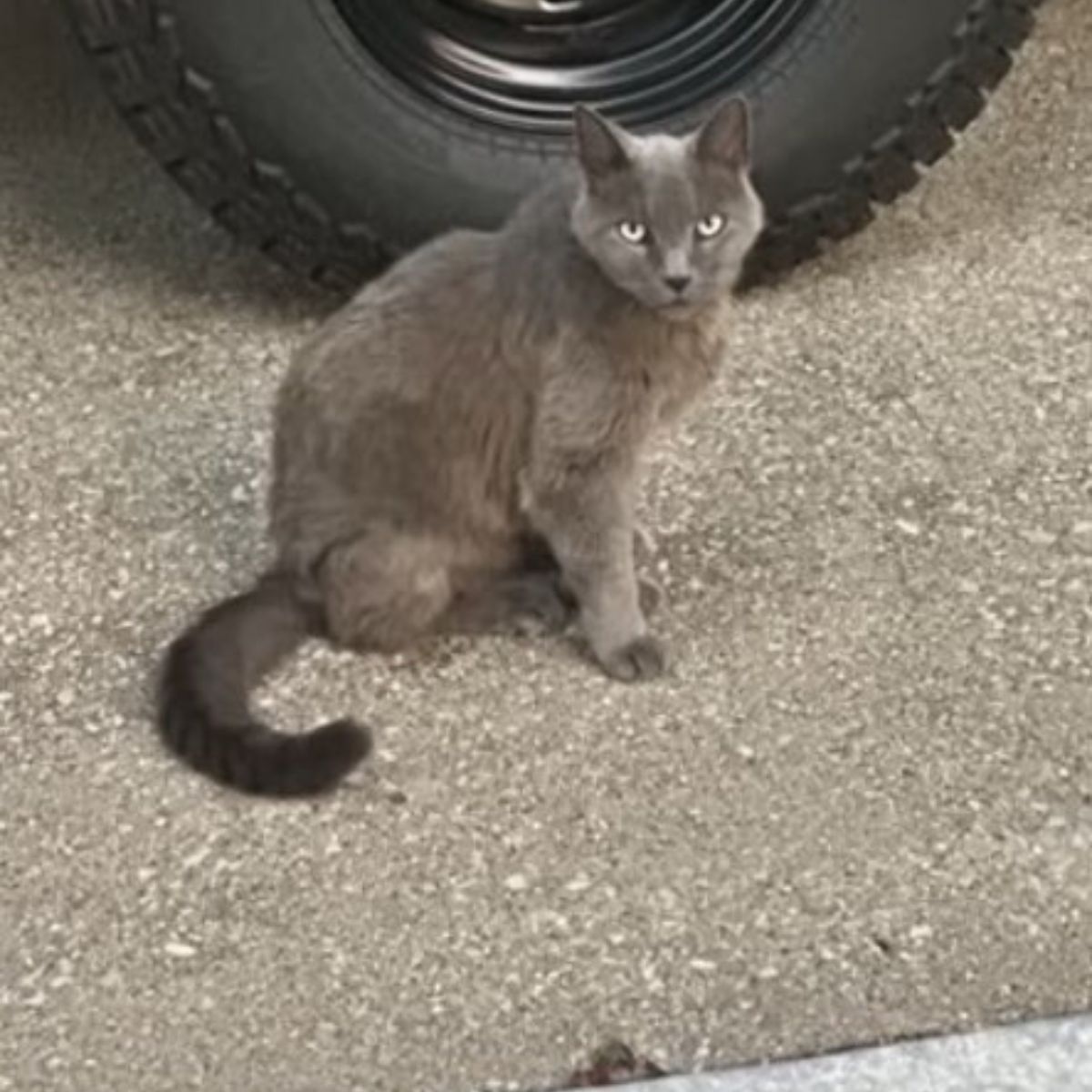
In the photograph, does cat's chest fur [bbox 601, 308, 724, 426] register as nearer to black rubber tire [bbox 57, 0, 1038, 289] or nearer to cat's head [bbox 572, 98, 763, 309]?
cat's head [bbox 572, 98, 763, 309]

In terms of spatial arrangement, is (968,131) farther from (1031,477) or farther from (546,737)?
(546,737)

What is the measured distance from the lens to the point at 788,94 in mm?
4227

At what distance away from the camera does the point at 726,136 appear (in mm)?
3434

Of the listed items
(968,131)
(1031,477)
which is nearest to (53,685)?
(1031,477)

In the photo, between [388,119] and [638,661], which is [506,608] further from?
[388,119]

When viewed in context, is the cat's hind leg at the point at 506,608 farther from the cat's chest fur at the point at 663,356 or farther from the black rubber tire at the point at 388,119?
the black rubber tire at the point at 388,119

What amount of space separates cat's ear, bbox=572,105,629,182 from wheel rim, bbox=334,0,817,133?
0.80 metres

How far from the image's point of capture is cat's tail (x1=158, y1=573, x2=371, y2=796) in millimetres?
3350

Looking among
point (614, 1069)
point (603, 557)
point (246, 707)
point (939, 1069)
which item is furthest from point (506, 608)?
point (939, 1069)

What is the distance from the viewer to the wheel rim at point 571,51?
13.9ft

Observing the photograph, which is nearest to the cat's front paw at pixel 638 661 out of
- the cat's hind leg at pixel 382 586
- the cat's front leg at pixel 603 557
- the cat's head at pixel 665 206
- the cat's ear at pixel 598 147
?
the cat's front leg at pixel 603 557

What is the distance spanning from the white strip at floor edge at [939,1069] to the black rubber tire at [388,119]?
1.72m

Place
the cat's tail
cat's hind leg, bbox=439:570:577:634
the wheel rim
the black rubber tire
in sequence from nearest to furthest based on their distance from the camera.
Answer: the cat's tail → cat's hind leg, bbox=439:570:577:634 → the black rubber tire → the wheel rim

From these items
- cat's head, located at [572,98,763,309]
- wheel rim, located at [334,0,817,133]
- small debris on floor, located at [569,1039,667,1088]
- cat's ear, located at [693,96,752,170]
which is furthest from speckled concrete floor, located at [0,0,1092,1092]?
cat's ear, located at [693,96,752,170]
